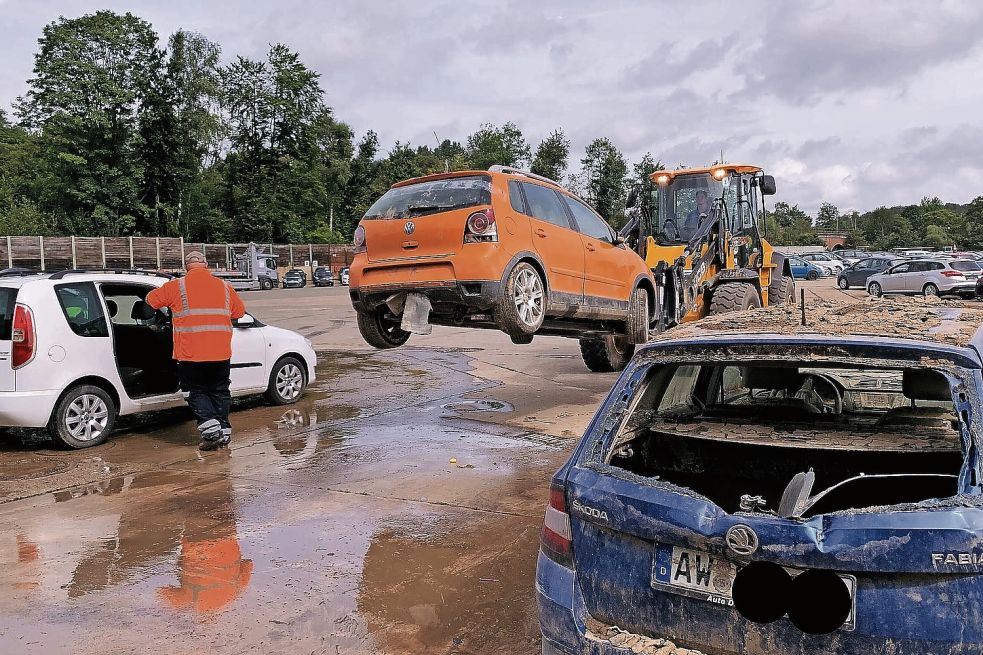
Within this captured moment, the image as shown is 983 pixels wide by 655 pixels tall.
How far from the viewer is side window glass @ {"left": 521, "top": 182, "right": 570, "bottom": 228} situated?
8.02m

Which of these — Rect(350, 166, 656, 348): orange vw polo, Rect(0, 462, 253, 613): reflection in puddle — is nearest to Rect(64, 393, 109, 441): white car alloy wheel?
Rect(0, 462, 253, 613): reflection in puddle

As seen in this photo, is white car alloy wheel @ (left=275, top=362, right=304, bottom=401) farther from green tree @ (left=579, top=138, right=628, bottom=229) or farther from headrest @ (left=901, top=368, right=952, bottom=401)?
green tree @ (left=579, top=138, right=628, bottom=229)

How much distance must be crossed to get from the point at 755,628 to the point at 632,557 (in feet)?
1.39

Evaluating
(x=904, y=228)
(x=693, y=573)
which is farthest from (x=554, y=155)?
(x=693, y=573)

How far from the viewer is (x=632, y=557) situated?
2686 millimetres

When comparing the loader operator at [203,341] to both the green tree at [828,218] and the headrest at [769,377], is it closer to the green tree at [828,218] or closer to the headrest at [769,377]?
the headrest at [769,377]

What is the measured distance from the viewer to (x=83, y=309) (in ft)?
25.3

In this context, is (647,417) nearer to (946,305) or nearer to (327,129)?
(946,305)

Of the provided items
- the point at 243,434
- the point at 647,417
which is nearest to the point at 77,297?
the point at 243,434

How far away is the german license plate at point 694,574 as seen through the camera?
2.51 meters

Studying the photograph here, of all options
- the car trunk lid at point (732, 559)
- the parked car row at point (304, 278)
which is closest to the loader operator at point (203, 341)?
the car trunk lid at point (732, 559)

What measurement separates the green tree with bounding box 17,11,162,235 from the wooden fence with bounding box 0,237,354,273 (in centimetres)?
932

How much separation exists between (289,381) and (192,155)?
61213 millimetres

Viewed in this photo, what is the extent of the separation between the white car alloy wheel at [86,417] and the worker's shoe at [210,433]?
100 centimetres
